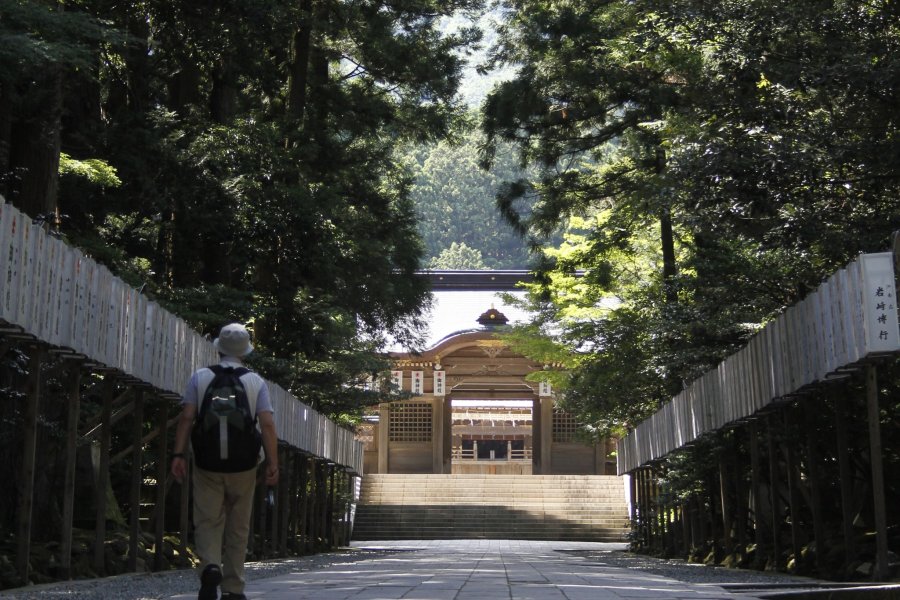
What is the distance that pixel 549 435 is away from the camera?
36344 mm

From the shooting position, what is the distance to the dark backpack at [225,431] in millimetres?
5695

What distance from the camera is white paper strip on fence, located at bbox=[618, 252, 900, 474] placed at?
8586 millimetres

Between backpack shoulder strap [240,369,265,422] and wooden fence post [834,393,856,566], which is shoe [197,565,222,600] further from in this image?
wooden fence post [834,393,856,566]

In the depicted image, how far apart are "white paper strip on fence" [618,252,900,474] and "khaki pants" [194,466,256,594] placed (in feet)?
16.6

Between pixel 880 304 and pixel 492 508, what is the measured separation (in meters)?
23.9

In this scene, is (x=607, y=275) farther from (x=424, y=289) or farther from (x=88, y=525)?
(x=88, y=525)

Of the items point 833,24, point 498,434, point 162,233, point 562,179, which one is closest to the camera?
point 833,24

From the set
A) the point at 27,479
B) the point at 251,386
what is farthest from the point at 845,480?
the point at 27,479

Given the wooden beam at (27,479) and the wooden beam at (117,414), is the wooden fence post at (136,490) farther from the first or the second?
the wooden beam at (27,479)

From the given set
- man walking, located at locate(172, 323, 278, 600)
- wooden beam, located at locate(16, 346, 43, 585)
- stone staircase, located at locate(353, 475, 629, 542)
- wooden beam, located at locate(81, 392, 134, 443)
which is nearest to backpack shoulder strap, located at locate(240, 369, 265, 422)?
man walking, located at locate(172, 323, 278, 600)

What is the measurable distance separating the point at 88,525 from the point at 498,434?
28007 mm

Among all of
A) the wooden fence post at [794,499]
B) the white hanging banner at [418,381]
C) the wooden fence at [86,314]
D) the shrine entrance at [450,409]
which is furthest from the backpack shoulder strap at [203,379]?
the white hanging banner at [418,381]

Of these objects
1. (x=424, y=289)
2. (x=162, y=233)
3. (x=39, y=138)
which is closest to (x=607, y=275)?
(x=424, y=289)

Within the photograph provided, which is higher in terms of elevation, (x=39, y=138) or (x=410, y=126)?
(x=410, y=126)
